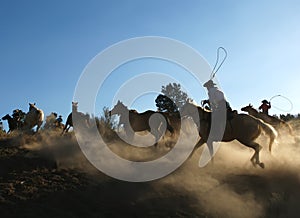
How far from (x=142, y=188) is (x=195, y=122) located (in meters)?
3.68

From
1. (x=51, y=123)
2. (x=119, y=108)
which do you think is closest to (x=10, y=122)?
(x=51, y=123)

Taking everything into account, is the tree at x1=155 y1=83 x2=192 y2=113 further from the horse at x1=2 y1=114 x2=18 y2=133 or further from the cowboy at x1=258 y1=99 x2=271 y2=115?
the horse at x1=2 y1=114 x2=18 y2=133

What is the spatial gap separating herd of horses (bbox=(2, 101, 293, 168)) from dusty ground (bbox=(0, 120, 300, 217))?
808 millimetres

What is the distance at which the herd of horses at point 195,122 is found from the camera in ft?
42.9

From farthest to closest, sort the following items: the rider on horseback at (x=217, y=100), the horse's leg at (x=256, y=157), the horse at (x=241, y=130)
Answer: the rider on horseback at (x=217, y=100) → the horse at (x=241, y=130) → the horse's leg at (x=256, y=157)

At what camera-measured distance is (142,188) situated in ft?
35.2

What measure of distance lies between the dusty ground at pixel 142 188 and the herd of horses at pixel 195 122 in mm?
808

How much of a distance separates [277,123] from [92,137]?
8362mm

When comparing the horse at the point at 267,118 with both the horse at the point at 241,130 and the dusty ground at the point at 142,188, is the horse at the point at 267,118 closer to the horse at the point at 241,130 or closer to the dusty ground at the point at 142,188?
the dusty ground at the point at 142,188

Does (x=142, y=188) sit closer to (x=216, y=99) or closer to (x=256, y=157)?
(x=256, y=157)

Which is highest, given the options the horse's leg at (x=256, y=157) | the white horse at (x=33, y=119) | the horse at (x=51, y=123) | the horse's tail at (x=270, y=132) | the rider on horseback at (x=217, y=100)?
the horse at (x=51, y=123)

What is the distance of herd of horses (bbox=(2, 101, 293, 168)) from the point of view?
13.1m

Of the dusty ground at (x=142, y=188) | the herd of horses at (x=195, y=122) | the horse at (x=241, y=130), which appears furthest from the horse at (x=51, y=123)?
the horse at (x=241, y=130)

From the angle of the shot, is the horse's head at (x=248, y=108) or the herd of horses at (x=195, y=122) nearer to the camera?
the herd of horses at (x=195, y=122)
